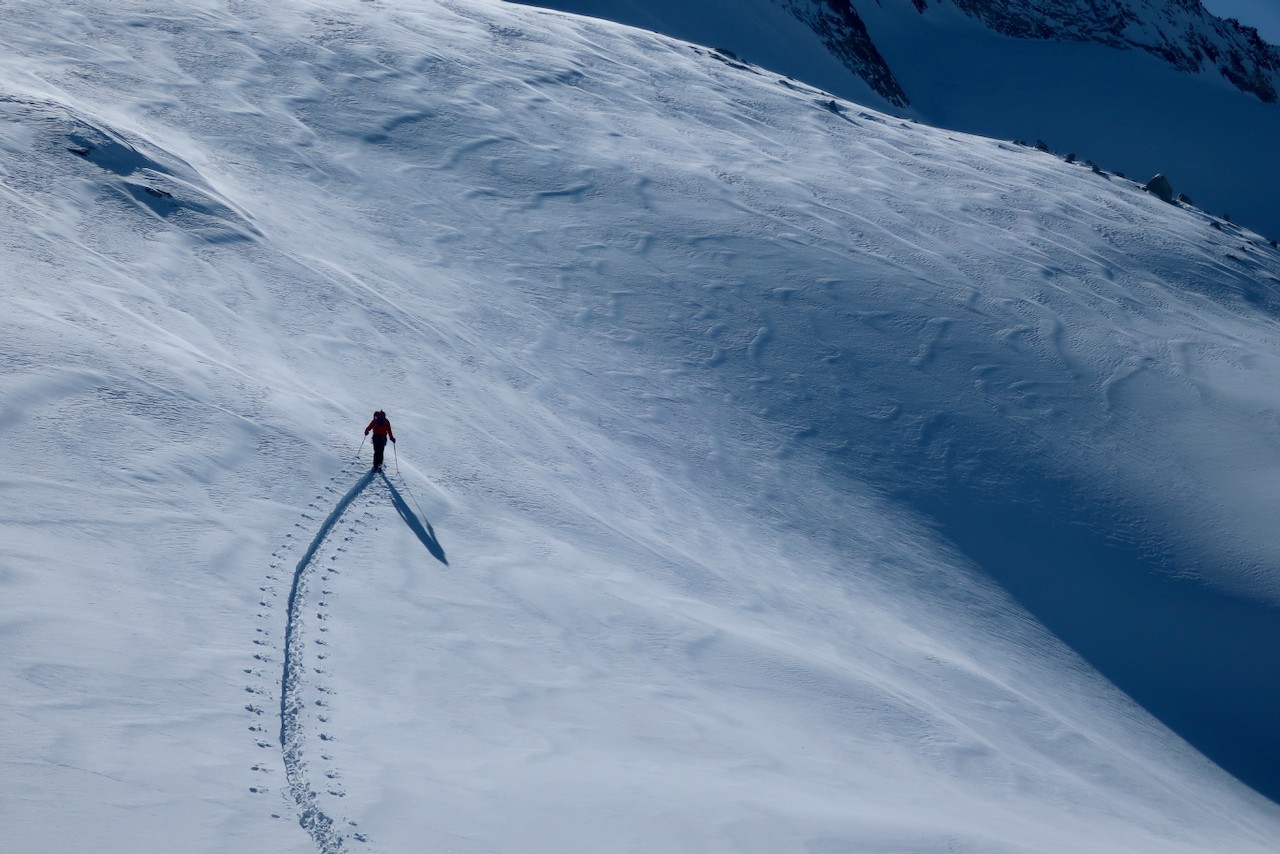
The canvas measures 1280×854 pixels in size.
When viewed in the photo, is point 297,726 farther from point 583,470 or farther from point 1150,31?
point 1150,31

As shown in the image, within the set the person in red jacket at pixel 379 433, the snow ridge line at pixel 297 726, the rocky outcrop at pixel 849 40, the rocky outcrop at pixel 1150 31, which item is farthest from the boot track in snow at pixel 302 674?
the rocky outcrop at pixel 1150 31

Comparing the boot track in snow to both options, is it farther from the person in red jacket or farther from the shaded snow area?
the person in red jacket

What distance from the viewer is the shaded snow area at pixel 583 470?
28.5 feet

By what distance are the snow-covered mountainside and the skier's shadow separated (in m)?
43.5

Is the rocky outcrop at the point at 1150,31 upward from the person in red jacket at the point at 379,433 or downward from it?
upward

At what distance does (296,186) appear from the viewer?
22.9m

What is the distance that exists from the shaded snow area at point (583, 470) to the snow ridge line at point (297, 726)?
0.13ft

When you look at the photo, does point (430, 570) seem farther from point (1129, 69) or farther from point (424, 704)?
point (1129, 69)

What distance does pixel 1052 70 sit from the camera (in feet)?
236

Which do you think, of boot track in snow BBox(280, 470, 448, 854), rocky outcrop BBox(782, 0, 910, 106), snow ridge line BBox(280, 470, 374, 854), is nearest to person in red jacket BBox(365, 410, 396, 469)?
boot track in snow BBox(280, 470, 448, 854)

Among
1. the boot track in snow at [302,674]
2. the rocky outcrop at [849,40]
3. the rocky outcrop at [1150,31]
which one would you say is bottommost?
the boot track in snow at [302,674]

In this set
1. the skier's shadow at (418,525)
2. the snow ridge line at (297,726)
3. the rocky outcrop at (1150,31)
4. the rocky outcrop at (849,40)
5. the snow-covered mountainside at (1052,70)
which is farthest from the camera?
the rocky outcrop at (1150,31)

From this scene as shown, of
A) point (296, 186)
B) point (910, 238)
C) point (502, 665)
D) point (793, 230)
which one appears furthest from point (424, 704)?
point (910, 238)

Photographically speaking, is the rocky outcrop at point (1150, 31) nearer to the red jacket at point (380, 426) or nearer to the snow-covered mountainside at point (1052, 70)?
the snow-covered mountainside at point (1052, 70)
